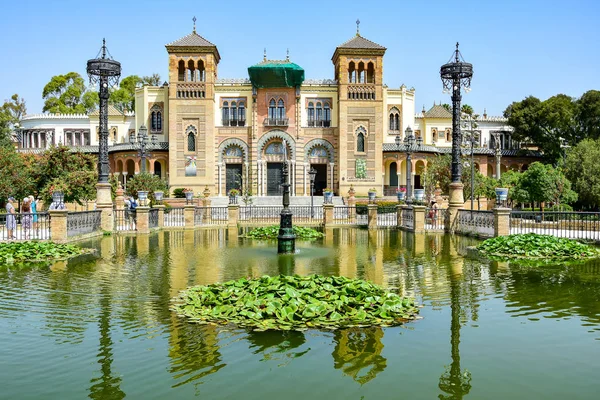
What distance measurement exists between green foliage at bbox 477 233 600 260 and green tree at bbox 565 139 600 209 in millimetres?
22685

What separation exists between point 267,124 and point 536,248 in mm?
33471

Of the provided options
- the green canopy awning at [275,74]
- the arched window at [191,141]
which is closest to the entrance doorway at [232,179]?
the arched window at [191,141]

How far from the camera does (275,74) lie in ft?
145

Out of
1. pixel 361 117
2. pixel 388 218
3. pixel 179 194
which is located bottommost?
pixel 388 218

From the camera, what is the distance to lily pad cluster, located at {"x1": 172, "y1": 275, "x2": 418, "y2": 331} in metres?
7.21

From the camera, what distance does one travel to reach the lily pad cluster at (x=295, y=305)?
23.7 feet

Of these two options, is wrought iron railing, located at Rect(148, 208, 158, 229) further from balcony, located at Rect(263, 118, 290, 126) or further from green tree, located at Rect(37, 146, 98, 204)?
balcony, located at Rect(263, 118, 290, 126)

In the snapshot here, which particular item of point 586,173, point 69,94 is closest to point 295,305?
point 586,173

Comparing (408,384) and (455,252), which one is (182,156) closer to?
(455,252)

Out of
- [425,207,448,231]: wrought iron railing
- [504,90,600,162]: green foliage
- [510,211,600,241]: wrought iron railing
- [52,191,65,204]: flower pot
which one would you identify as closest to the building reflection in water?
[510,211,600,241]: wrought iron railing

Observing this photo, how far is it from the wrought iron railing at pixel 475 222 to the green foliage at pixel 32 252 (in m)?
12.5

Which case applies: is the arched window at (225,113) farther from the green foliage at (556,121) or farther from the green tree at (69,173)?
the green foliage at (556,121)

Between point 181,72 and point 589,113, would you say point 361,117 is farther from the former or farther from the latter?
point 589,113

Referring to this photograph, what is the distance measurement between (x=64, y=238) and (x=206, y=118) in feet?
93.7
